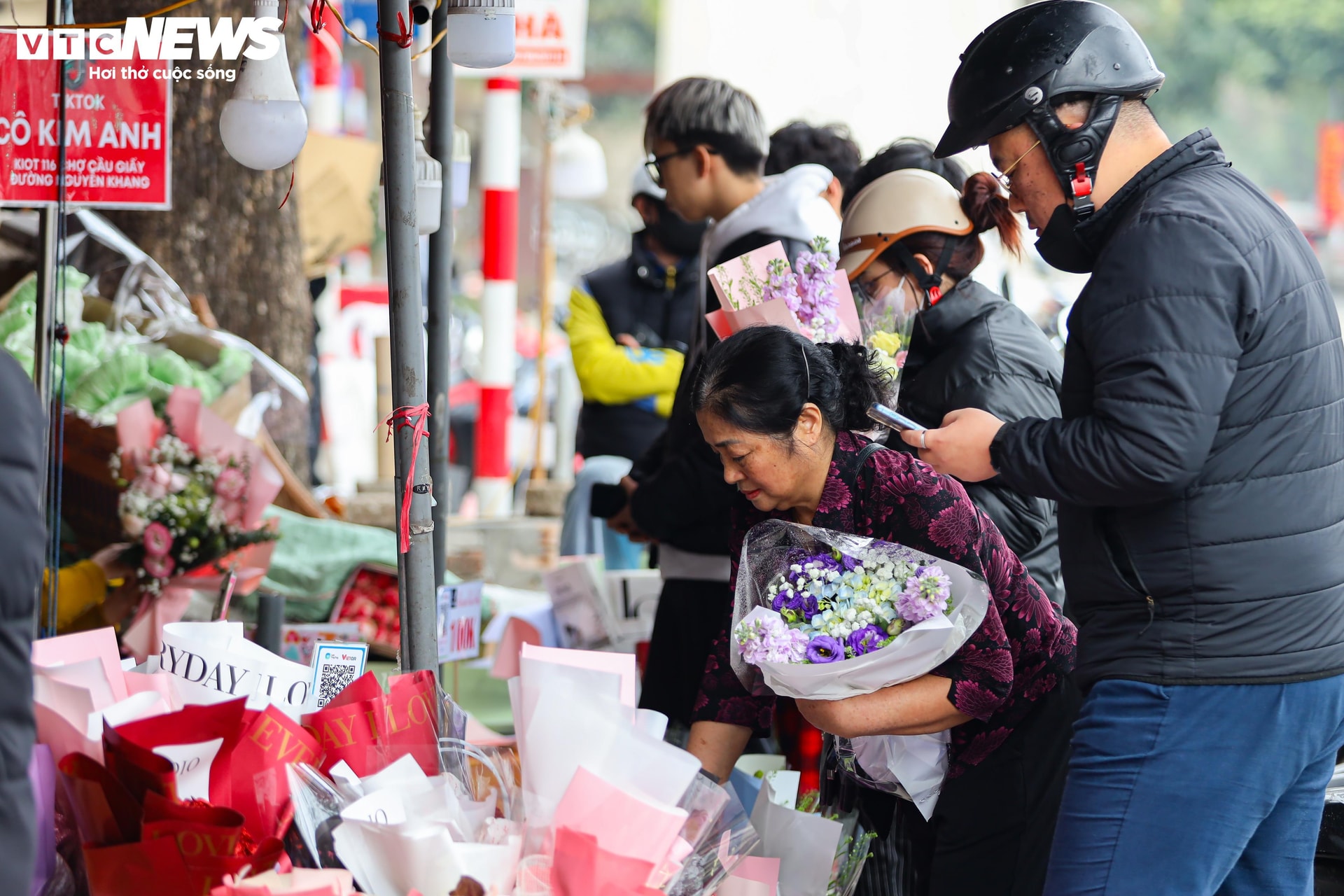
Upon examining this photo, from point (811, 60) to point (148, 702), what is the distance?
16.7 ft

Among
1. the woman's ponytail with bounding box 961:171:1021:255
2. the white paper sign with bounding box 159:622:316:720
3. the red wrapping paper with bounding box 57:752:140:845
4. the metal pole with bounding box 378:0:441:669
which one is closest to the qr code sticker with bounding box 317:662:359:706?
the white paper sign with bounding box 159:622:316:720

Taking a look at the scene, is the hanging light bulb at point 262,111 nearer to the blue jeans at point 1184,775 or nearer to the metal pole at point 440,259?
the metal pole at point 440,259

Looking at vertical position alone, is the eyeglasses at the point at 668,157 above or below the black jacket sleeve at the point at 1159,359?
above

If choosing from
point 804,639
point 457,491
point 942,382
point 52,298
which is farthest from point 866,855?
point 457,491

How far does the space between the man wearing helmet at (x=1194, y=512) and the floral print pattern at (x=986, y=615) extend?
0.79 feet

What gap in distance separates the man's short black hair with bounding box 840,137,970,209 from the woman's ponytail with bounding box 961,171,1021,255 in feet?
0.50

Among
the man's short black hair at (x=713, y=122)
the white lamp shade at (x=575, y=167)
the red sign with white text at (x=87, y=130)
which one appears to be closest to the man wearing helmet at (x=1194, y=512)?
the man's short black hair at (x=713, y=122)

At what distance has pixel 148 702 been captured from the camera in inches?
67.4

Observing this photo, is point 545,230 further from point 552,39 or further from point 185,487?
point 185,487

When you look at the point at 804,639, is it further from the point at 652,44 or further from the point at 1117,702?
the point at 652,44

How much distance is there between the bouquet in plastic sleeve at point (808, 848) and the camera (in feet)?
6.70

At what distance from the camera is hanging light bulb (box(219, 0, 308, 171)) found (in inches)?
86.0

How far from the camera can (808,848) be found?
6.73ft

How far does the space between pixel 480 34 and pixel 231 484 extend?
4.93 ft
